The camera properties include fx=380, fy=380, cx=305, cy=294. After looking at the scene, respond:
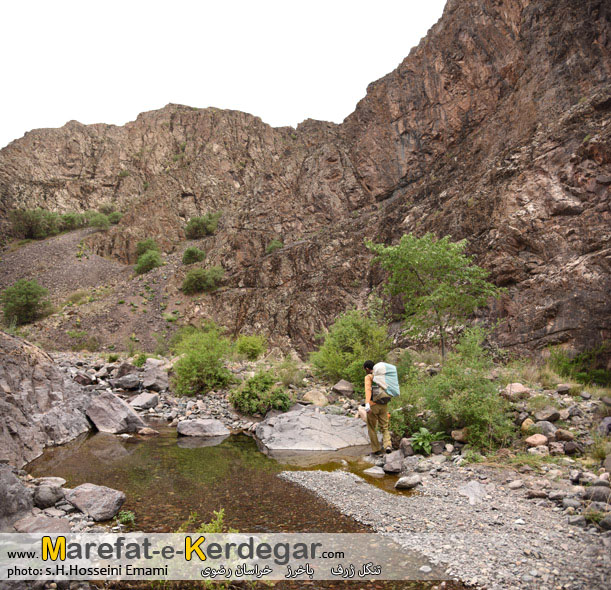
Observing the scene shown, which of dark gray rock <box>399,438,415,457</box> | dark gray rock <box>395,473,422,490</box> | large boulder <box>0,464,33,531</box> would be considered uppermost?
large boulder <box>0,464,33,531</box>

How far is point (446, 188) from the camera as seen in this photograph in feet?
82.7

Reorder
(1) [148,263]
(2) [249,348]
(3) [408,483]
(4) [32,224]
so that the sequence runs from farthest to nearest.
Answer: (4) [32,224], (1) [148,263], (2) [249,348], (3) [408,483]

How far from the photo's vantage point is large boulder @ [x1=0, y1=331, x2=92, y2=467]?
7.37 meters

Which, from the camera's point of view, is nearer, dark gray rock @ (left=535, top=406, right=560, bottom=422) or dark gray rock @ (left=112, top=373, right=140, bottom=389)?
dark gray rock @ (left=535, top=406, right=560, bottom=422)

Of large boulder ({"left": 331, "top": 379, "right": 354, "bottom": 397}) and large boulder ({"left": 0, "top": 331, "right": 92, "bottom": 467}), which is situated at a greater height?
large boulder ({"left": 0, "top": 331, "right": 92, "bottom": 467})

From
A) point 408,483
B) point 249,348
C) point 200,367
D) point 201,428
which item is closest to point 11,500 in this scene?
point 408,483

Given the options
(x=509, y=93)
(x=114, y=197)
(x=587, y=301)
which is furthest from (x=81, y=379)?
(x=114, y=197)

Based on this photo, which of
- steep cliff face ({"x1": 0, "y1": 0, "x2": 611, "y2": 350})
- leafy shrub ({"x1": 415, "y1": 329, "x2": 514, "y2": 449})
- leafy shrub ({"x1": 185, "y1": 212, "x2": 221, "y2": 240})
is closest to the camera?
leafy shrub ({"x1": 415, "y1": 329, "x2": 514, "y2": 449})

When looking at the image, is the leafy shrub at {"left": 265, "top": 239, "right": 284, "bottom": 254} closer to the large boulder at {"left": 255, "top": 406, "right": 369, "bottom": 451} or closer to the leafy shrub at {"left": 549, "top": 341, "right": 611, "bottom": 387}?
the large boulder at {"left": 255, "top": 406, "right": 369, "bottom": 451}

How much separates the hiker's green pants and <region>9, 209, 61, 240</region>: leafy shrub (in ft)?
196

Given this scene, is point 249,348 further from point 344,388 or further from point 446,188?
point 446,188

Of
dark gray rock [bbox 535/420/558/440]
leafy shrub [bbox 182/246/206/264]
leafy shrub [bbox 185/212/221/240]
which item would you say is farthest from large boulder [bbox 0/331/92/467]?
leafy shrub [bbox 185/212/221/240]

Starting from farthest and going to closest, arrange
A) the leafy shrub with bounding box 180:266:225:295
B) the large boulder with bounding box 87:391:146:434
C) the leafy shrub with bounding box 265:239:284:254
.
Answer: the leafy shrub with bounding box 180:266:225:295 → the leafy shrub with bounding box 265:239:284:254 → the large boulder with bounding box 87:391:146:434

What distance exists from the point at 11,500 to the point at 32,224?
61088 millimetres
